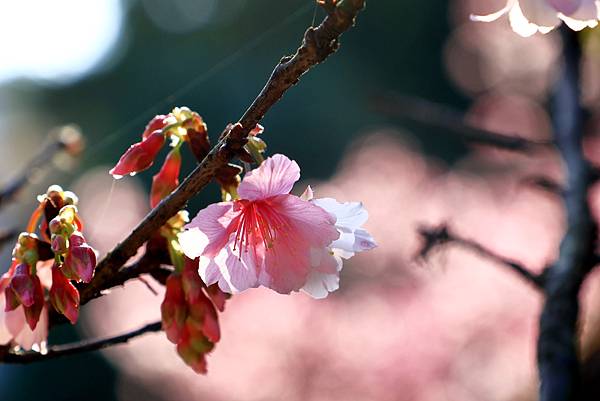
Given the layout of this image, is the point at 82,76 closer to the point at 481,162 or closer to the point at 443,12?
the point at 443,12

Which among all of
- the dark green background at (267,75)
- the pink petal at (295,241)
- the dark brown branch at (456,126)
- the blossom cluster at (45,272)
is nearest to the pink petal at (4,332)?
the blossom cluster at (45,272)

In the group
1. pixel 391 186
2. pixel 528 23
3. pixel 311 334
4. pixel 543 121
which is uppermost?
pixel 528 23

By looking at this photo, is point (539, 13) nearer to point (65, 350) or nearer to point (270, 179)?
point (270, 179)

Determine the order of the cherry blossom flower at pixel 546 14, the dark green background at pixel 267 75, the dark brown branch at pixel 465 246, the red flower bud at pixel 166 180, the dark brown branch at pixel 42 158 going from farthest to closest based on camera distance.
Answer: the dark green background at pixel 267 75 < the dark brown branch at pixel 42 158 < the dark brown branch at pixel 465 246 < the red flower bud at pixel 166 180 < the cherry blossom flower at pixel 546 14

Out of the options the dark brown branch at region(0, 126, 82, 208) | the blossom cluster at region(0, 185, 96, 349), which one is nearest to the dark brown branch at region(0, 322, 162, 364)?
the blossom cluster at region(0, 185, 96, 349)

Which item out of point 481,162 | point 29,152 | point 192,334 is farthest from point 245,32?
point 192,334

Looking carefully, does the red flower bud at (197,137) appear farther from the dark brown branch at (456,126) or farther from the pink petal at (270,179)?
the dark brown branch at (456,126)

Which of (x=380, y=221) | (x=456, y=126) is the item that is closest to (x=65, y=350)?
(x=456, y=126)

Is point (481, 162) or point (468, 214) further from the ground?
point (468, 214)
